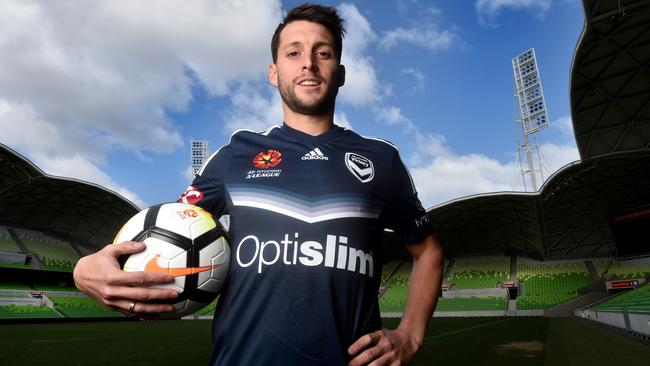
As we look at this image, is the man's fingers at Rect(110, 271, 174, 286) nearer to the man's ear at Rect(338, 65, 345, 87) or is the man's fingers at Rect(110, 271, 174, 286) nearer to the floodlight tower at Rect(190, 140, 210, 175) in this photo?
the man's ear at Rect(338, 65, 345, 87)

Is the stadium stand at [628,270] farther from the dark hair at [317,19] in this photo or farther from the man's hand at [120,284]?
the man's hand at [120,284]

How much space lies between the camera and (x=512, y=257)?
39844 mm

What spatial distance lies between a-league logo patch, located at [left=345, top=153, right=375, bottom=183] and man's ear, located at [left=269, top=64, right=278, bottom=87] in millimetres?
576

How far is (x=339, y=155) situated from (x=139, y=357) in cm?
1073

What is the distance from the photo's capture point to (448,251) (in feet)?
133

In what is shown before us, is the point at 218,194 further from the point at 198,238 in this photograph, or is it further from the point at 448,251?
the point at 448,251

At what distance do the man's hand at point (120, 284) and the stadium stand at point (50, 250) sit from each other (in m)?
42.3

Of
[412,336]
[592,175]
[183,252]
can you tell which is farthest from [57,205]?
[592,175]

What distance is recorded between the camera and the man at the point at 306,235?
1439 mm

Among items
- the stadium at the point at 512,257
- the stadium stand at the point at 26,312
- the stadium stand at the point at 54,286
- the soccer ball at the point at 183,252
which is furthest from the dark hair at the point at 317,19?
the stadium stand at the point at 54,286

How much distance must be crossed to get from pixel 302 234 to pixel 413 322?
1.98 feet

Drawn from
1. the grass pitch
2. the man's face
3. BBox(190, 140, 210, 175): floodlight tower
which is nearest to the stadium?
the grass pitch

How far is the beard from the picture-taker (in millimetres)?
1871

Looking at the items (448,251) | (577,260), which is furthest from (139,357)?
(577,260)
